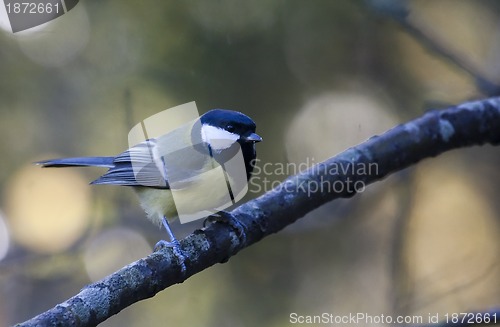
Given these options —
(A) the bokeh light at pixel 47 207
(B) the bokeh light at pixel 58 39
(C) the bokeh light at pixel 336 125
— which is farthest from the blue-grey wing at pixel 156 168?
(B) the bokeh light at pixel 58 39

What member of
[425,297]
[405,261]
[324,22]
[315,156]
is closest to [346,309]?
[425,297]

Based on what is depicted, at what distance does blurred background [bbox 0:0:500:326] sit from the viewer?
3283mm

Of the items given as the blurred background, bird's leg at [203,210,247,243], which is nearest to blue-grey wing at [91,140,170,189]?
bird's leg at [203,210,247,243]

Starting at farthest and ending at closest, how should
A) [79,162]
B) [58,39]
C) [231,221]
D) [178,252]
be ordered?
[58,39]
[79,162]
[231,221]
[178,252]

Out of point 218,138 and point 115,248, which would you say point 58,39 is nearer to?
point 115,248

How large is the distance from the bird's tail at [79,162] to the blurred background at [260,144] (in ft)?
2.64

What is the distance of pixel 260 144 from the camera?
3.56 metres

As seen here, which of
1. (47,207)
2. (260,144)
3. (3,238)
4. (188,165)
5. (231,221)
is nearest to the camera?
(231,221)

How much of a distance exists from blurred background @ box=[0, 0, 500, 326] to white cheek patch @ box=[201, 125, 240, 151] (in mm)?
929

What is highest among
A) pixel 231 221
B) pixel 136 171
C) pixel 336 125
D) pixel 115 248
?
pixel 136 171

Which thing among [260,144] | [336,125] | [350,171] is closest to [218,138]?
[350,171]

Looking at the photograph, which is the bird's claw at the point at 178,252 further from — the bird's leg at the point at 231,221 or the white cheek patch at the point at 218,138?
the white cheek patch at the point at 218,138

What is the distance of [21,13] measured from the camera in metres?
3.46

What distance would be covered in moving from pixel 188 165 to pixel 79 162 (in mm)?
478
